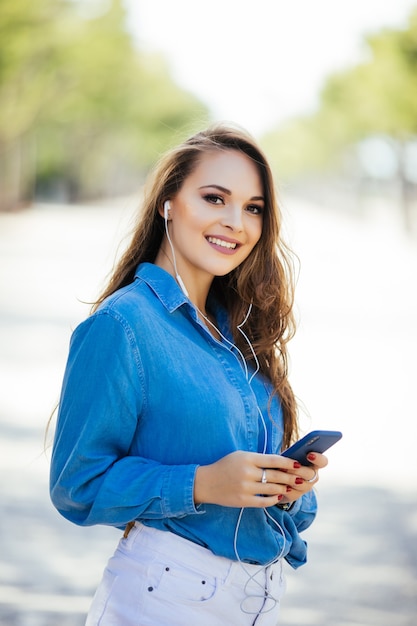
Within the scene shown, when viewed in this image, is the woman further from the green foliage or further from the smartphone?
the green foliage

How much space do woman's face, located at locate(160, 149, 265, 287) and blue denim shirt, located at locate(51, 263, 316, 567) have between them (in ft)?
0.57

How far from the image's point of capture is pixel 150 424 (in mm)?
2154

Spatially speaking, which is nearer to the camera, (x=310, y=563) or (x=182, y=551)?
(x=182, y=551)

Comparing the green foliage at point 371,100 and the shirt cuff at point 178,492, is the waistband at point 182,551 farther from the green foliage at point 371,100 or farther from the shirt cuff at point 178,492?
the green foliage at point 371,100

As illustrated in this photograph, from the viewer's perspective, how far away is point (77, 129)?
5809 centimetres

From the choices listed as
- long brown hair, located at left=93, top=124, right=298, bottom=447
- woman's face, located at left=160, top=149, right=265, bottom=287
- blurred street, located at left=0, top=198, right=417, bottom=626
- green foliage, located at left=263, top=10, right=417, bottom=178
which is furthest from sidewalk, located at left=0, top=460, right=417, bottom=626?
green foliage, located at left=263, top=10, right=417, bottom=178

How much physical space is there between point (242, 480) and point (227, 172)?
837mm

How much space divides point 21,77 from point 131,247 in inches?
1537

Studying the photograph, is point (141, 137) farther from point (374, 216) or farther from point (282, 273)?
point (282, 273)

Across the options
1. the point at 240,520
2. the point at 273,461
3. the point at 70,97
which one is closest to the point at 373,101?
the point at 70,97

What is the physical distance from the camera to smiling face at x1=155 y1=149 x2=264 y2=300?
97.0 inches

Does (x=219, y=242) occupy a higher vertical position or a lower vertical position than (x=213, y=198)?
lower

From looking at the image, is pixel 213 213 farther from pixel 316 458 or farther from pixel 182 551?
pixel 182 551

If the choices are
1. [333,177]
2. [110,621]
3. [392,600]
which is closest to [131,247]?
[110,621]
